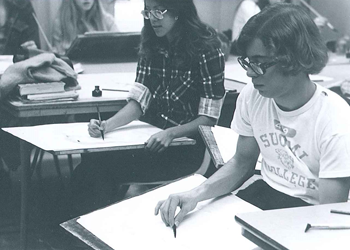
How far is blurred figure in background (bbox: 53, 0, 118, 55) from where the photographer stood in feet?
15.9

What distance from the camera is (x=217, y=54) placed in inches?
95.8

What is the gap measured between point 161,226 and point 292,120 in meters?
0.48

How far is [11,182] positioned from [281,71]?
2.40m

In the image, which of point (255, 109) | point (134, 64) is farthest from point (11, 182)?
point (255, 109)

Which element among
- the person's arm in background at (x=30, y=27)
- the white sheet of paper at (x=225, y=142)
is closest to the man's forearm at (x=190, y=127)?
the white sheet of paper at (x=225, y=142)

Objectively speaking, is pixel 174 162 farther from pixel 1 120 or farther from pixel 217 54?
pixel 1 120

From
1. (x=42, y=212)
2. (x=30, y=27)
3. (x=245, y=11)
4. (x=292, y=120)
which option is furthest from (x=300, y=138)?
(x=245, y=11)

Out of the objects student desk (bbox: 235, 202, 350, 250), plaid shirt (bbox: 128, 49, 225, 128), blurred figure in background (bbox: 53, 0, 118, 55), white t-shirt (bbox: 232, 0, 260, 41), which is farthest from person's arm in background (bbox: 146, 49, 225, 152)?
white t-shirt (bbox: 232, 0, 260, 41)

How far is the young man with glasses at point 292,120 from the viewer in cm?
141

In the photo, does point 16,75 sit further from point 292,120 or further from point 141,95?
point 292,120

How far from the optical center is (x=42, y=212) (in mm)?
3127

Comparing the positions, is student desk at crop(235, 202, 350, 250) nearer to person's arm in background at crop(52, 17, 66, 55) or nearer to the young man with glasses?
the young man with glasses

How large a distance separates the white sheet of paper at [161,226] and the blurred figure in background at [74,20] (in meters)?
3.52

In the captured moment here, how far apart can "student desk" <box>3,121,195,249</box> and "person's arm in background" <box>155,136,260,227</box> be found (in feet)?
1.64
